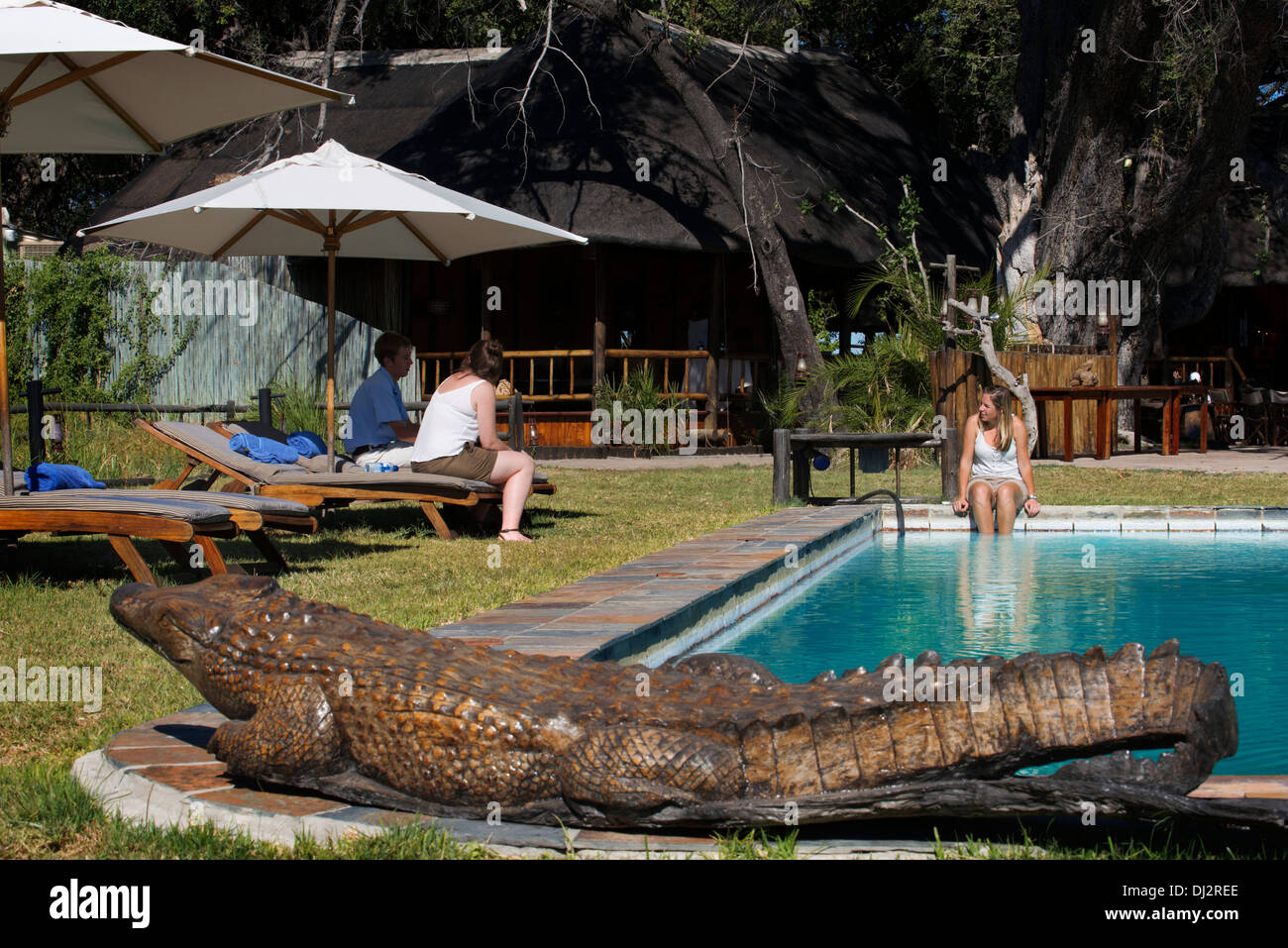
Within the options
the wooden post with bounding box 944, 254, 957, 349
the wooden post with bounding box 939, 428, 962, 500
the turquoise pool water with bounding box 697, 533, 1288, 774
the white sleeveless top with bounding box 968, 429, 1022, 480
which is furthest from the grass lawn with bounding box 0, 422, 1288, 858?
the wooden post with bounding box 944, 254, 957, 349

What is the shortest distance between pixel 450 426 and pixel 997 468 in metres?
4.32

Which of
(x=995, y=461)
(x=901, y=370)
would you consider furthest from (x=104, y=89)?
(x=901, y=370)

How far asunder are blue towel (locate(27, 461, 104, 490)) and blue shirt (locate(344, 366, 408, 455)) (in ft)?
8.73

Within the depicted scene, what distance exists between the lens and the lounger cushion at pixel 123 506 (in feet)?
19.4

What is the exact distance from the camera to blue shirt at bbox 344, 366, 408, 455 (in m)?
9.45

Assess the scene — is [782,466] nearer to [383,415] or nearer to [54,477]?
[383,415]

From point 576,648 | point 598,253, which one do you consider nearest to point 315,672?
point 576,648

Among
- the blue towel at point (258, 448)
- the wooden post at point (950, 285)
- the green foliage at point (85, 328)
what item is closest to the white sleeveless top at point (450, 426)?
the blue towel at point (258, 448)

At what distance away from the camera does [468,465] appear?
28.6 feet

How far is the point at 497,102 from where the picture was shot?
64.3 ft

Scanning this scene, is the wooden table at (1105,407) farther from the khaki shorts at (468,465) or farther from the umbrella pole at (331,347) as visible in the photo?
the umbrella pole at (331,347)

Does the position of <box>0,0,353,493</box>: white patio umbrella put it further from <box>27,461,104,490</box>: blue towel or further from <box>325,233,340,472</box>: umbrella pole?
<box>325,233,340,472</box>: umbrella pole
